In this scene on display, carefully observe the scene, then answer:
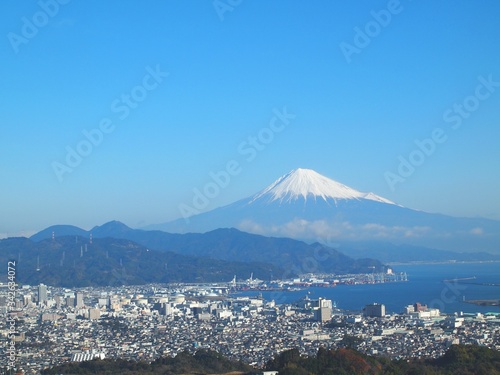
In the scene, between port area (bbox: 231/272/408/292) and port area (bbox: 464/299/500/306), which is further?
port area (bbox: 231/272/408/292)

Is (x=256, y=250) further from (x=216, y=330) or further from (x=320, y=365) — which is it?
(x=320, y=365)

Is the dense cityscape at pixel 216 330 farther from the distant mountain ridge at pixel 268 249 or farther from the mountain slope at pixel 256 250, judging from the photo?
the distant mountain ridge at pixel 268 249

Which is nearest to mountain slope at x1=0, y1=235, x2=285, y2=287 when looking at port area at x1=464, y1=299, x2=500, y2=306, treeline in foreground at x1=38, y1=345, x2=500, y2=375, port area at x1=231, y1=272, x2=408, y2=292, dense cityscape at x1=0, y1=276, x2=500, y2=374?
port area at x1=231, y1=272, x2=408, y2=292

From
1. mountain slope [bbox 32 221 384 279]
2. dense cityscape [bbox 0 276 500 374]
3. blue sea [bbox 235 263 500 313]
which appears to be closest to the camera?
dense cityscape [bbox 0 276 500 374]

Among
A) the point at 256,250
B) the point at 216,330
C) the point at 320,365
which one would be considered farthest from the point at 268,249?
the point at 320,365

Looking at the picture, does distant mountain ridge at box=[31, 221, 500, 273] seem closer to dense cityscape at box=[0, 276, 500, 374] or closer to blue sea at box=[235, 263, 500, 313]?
blue sea at box=[235, 263, 500, 313]

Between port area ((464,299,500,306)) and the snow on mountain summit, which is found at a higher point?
the snow on mountain summit

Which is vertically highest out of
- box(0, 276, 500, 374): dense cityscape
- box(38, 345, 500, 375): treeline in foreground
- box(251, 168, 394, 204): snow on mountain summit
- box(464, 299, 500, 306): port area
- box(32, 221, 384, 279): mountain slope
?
box(251, 168, 394, 204): snow on mountain summit

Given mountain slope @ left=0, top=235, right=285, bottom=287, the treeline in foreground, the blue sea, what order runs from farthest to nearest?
mountain slope @ left=0, top=235, right=285, bottom=287
the blue sea
the treeline in foreground
